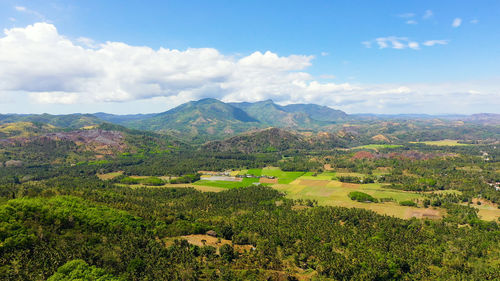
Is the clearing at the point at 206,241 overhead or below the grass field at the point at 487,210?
overhead

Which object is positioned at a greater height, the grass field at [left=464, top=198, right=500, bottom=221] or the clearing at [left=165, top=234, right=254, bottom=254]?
the clearing at [left=165, top=234, right=254, bottom=254]

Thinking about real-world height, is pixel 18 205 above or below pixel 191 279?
above

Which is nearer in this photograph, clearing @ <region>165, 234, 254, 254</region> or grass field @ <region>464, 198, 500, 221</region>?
clearing @ <region>165, 234, 254, 254</region>

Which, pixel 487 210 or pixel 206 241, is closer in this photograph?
pixel 206 241

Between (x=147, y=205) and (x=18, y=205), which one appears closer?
(x=18, y=205)

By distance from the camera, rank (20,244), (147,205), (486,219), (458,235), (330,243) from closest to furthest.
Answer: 1. (20,244)
2. (330,243)
3. (458,235)
4. (486,219)
5. (147,205)

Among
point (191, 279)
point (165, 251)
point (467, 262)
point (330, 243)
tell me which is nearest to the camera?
point (191, 279)

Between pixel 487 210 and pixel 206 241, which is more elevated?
pixel 206 241

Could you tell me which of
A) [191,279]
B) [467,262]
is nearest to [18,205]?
[191,279]

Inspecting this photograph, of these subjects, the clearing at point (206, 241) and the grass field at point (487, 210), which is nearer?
the clearing at point (206, 241)

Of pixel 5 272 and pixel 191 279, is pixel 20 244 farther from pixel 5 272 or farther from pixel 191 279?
pixel 191 279

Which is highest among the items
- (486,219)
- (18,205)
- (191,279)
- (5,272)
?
(18,205)
